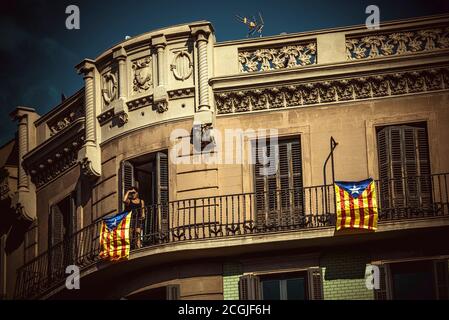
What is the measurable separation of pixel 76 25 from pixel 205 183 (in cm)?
521

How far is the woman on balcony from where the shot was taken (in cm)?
3744

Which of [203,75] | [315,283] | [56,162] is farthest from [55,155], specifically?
[315,283]

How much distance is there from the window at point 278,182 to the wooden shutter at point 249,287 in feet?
4.11

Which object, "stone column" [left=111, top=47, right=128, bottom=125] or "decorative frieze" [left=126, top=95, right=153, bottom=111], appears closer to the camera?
"decorative frieze" [left=126, top=95, right=153, bottom=111]

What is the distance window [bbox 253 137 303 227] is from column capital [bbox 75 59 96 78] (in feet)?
15.4

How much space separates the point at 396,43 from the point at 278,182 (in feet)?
13.7

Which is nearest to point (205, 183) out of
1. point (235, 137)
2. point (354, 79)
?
point (235, 137)

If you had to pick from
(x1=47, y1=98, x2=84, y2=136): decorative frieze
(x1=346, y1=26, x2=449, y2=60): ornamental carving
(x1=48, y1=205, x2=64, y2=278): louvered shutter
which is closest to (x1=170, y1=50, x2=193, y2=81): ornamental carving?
(x1=47, y1=98, x2=84, y2=136): decorative frieze

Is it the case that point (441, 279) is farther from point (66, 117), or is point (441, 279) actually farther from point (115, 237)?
point (66, 117)

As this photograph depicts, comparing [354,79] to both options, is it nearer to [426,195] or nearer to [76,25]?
[426,195]

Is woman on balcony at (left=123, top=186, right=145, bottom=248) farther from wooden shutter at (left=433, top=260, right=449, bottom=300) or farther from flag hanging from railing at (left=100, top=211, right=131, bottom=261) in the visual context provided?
wooden shutter at (left=433, top=260, right=449, bottom=300)

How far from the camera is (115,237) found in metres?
37.4

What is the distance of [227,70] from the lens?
3859 centimetres

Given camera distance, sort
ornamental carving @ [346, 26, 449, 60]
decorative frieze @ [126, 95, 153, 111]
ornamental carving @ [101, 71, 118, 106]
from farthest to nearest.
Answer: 1. ornamental carving @ [101, 71, 118, 106]
2. decorative frieze @ [126, 95, 153, 111]
3. ornamental carving @ [346, 26, 449, 60]
